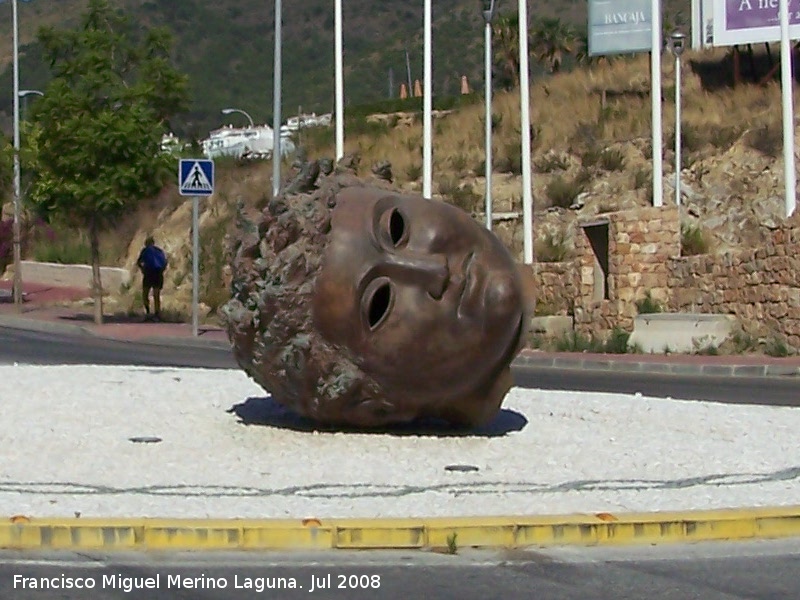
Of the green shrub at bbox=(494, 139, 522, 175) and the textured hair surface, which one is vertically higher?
the green shrub at bbox=(494, 139, 522, 175)

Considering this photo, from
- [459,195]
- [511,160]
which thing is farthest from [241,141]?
[459,195]

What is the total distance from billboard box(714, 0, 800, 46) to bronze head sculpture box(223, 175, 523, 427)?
36936mm

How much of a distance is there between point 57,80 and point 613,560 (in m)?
21.8

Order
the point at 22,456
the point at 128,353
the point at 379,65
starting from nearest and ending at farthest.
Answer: the point at 22,456 < the point at 128,353 < the point at 379,65

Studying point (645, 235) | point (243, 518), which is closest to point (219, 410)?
Result: point (243, 518)

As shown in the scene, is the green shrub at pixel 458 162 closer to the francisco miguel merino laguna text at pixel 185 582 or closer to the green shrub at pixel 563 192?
the green shrub at pixel 563 192

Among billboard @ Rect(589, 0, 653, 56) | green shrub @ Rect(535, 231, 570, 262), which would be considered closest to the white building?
billboard @ Rect(589, 0, 653, 56)

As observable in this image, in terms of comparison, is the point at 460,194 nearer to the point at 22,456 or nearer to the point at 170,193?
the point at 170,193

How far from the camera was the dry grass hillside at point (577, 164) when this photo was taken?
37.2 m

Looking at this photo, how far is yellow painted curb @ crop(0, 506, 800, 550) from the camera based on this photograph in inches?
299

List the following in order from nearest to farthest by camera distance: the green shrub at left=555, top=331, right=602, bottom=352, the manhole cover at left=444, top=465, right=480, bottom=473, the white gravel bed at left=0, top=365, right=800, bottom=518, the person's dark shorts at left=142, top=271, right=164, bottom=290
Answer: the white gravel bed at left=0, top=365, right=800, bottom=518 → the manhole cover at left=444, top=465, right=480, bottom=473 → the green shrub at left=555, top=331, right=602, bottom=352 → the person's dark shorts at left=142, top=271, right=164, bottom=290

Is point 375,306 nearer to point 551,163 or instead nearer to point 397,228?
point 397,228

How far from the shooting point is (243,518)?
26.1 ft

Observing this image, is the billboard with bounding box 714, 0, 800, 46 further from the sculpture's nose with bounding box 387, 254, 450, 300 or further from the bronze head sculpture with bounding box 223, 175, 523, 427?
the sculpture's nose with bounding box 387, 254, 450, 300
